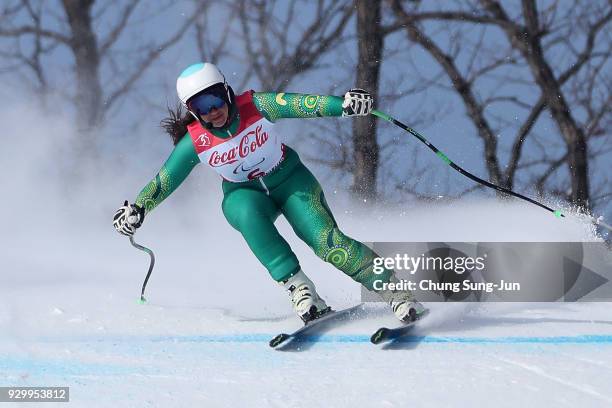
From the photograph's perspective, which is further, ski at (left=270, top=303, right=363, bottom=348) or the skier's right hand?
the skier's right hand

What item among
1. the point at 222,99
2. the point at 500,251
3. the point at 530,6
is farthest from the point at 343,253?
the point at 530,6

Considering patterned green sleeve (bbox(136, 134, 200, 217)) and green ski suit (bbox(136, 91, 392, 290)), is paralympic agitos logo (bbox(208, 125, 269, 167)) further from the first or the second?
patterned green sleeve (bbox(136, 134, 200, 217))

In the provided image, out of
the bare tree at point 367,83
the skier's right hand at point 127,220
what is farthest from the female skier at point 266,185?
the bare tree at point 367,83

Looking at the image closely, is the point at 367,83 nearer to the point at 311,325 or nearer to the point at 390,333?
the point at 311,325

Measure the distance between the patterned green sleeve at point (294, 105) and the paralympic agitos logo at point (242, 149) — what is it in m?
0.10

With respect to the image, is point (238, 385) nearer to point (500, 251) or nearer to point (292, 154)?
point (292, 154)

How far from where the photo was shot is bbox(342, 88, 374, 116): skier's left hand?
12.3 ft

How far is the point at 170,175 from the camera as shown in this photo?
4.05m

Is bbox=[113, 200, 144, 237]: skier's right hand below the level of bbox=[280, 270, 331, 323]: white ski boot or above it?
above

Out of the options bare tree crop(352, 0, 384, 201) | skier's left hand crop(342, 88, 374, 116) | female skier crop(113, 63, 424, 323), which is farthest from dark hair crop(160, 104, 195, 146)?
bare tree crop(352, 0, 384, 201)

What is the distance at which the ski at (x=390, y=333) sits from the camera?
3.68 meters

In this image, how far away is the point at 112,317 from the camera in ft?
14.6

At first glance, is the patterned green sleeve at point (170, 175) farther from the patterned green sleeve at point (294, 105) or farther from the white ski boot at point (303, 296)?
the white ski boot at point (303, 296)

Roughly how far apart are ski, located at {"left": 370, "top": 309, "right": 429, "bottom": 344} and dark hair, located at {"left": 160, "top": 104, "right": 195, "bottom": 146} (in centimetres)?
140
